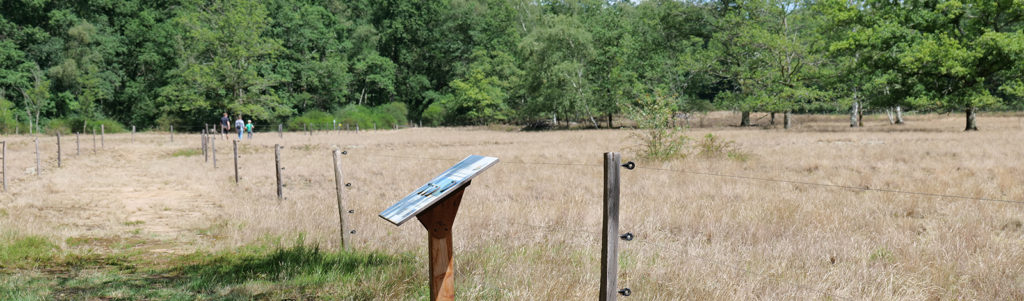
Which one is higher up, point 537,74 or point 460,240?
point 537,74

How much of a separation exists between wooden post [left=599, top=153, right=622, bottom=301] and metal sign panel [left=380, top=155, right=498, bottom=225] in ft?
2.46

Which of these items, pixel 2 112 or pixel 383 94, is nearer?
pixel 2 112

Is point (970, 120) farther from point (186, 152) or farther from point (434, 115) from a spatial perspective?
point (434, 115)

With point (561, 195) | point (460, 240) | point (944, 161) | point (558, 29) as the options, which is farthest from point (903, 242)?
point (558, 29)

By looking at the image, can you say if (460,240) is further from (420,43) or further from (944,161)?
(420,43)

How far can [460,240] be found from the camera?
6395mm

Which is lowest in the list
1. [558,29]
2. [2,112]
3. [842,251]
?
[842,251]

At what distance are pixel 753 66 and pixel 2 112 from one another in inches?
2135

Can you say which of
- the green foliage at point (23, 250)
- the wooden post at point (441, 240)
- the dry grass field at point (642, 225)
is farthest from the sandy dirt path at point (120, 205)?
the wooden post at point (441, 240)

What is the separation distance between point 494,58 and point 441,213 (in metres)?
64.1

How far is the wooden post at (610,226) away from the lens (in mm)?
3749

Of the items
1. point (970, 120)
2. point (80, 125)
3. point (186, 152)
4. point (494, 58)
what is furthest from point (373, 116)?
point (970, 120)

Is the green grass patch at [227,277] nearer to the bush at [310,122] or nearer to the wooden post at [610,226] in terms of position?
the wooden post at [610,226]

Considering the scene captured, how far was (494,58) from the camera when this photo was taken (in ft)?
219
